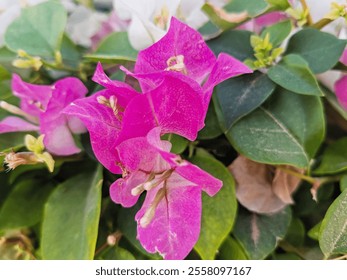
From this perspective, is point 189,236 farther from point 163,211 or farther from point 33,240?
point 33,240

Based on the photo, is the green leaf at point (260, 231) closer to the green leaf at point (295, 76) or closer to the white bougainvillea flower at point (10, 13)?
the green leaf at point (295, 76)

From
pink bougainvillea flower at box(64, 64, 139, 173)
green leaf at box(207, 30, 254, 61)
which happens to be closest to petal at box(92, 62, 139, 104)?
pink bougainvillea flower at box(64, 64, 139, 173)

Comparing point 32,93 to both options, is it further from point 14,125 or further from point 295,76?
point 295,76

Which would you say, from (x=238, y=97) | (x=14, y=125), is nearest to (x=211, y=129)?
(x=238, y=97)

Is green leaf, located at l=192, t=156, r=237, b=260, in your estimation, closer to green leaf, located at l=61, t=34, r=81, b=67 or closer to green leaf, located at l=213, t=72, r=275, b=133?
green leaf, located at l=213, t=72, r=275, b=133

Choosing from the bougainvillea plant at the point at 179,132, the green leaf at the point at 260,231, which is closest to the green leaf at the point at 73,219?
the bougainvillea plant at the point at 179,132
